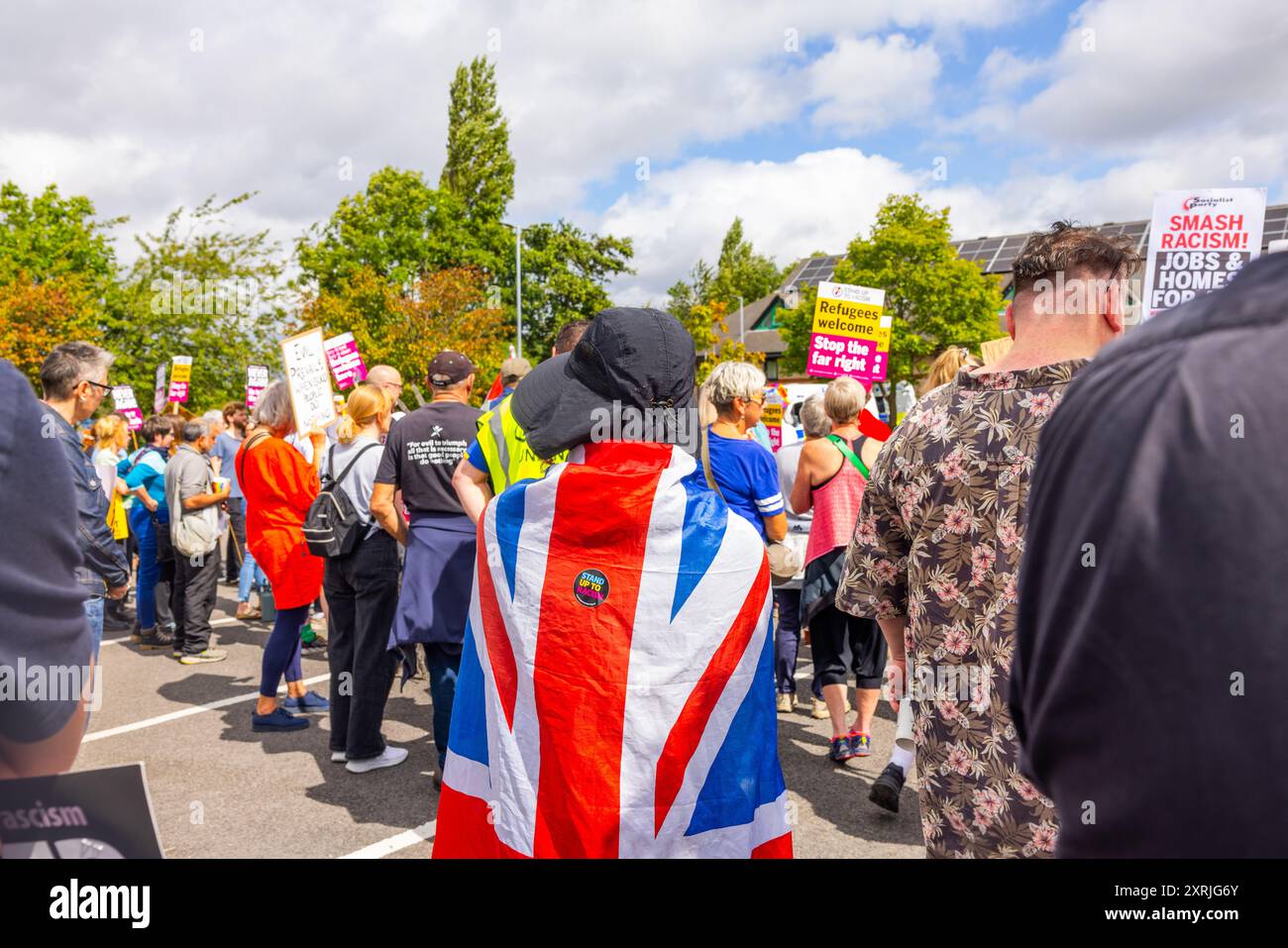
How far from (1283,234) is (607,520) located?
47659 mm

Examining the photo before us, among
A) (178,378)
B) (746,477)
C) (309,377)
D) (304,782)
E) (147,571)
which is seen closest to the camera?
(746,477)

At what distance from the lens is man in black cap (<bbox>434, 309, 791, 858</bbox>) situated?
205cm

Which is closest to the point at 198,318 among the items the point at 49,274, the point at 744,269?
the point at 49,274

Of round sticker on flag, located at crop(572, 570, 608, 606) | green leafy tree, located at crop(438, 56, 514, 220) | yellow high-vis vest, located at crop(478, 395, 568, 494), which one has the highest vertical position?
green leafy tree, located at crop(438, 56, 514, 220)

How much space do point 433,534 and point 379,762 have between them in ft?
4.91

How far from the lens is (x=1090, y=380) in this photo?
2.47 feet

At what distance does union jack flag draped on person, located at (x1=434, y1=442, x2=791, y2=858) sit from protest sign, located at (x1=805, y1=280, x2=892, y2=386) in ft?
28.2

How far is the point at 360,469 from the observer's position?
5.25 m

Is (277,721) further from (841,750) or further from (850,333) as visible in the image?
(850,333)

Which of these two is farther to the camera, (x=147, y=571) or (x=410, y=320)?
(x=410, y=320)

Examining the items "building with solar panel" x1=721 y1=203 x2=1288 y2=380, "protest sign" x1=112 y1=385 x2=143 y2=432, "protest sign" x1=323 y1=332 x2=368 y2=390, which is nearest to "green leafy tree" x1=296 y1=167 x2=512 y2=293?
"building with solar panel" x1=721 y1=203 x2=1288 y2=380

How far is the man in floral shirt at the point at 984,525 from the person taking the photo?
81.0 inches
